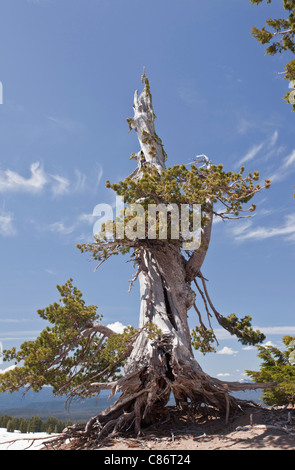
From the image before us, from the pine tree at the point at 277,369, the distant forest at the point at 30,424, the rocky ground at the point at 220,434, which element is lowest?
the distant forest at the point at 30,424

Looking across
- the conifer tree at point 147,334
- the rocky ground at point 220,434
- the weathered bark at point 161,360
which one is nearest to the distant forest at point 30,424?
the conifer tree at point 147,334

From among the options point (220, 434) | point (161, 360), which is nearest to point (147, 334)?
point (161, 360)

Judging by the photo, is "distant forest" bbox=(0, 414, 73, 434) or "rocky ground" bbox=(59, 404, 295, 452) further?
"distant forest" bbox=(0, 414, 73, 434)

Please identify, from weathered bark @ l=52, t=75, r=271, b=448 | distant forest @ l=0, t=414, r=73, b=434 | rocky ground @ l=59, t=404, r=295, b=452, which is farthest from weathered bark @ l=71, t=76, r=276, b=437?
distant forest @ l=0, t=414, r=73, b=434

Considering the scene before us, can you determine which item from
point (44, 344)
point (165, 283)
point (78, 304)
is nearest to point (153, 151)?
point (165, 283)

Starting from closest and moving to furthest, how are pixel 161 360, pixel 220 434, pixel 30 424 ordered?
1. pixel 220 434
2. pixel 161 360
3. pixel 30 424

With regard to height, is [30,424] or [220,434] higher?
[220,434]

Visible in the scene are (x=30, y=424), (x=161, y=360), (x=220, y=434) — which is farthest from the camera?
(x=30, y=424)

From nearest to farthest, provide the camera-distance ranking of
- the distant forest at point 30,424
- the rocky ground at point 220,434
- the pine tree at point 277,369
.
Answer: the rocky ground at point 220,434 → the pine tree at point 277,369 → the distant forest at point 30,424

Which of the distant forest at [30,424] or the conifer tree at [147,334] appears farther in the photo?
the distant forest at [30,424]

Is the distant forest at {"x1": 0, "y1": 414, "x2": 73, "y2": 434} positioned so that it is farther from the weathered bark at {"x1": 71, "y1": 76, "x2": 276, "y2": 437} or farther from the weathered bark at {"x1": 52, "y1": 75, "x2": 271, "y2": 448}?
the weathered bark at {"x1": 71, "y1": 76, "x2": 276, "y2": 437}

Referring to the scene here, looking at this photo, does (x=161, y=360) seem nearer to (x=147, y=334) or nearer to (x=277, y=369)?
(x=147, y=334)

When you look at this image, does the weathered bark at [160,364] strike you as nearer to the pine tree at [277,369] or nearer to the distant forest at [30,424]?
the pine tree at [277,369]
